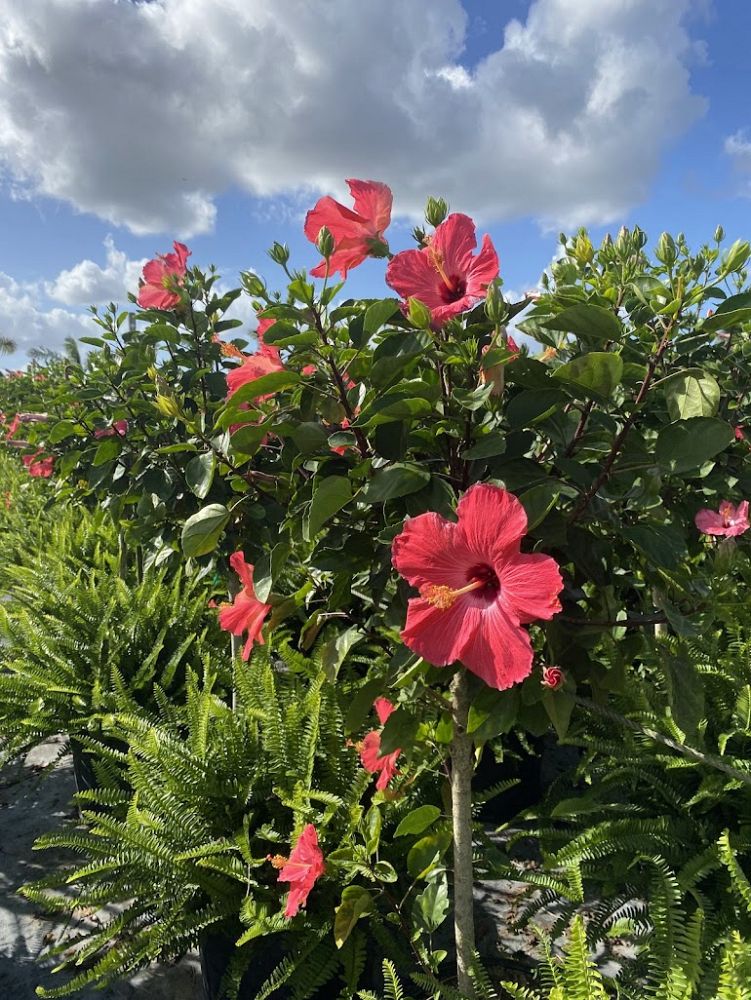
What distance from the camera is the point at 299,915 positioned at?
1.40 meters

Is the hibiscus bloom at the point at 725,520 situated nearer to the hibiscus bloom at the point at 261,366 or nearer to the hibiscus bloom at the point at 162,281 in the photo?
the hibiscus bloom at the point at 261,366

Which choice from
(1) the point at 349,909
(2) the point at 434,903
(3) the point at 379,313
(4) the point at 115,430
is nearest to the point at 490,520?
(3) the point at 379,313

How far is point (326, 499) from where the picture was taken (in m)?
0.87

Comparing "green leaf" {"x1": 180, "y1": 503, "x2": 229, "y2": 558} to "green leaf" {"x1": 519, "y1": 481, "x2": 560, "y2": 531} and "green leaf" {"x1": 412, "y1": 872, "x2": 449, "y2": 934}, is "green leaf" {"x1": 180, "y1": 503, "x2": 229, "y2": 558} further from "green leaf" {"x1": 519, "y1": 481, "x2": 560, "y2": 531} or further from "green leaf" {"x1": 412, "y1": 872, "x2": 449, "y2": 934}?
"green leaf" {"x1": 412, "y1": 872, "x2": 449, "y2": 934}

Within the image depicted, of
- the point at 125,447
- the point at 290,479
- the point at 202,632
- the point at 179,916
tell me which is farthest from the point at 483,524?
the point at 202,632

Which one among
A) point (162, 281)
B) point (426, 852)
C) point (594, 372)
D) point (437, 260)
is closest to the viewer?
point (594, 372)

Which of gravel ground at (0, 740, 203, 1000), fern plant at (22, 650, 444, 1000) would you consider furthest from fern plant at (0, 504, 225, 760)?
fern plant at (22, 650, 444, 1000)

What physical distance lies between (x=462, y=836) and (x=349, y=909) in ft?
0.93

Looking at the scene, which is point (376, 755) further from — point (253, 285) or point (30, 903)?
point (30, 903)

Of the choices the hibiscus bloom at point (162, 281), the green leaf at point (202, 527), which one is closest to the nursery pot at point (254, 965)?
the green leaf at point (202, 527)

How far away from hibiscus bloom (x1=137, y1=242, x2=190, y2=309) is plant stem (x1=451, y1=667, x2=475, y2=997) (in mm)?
1219

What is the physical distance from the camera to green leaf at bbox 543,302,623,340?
77cm

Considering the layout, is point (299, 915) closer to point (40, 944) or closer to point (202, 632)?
point (40, 944)

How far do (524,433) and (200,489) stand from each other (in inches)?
18.4
